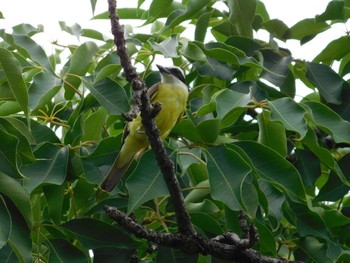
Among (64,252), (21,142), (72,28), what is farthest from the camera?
(72,28)

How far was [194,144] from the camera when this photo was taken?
2941 millimetres

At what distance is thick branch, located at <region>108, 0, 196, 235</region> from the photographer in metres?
2.30

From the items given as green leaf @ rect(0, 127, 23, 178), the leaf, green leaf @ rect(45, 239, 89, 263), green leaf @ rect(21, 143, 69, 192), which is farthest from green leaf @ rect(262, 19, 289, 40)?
green leaf @ rect(0, 127, 23, 178)

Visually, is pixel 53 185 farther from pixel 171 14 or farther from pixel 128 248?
pixel 171 14

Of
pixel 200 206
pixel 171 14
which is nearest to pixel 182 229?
pixel 200 206

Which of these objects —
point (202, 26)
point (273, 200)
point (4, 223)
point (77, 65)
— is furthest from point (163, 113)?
point (4, 223)

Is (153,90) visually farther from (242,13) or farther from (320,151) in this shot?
(320,151)

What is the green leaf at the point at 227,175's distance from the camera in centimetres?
254

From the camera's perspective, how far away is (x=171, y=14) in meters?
3.40

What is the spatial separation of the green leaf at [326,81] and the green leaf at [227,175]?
2.73ft

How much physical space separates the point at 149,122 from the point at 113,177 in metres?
0.66

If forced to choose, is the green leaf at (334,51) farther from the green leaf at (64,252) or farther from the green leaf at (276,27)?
the green leaf at (64,252)

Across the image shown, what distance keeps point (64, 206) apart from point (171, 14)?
96 centimetres

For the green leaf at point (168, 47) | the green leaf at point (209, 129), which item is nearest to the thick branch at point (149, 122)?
the green leaf at point (209, 129)
